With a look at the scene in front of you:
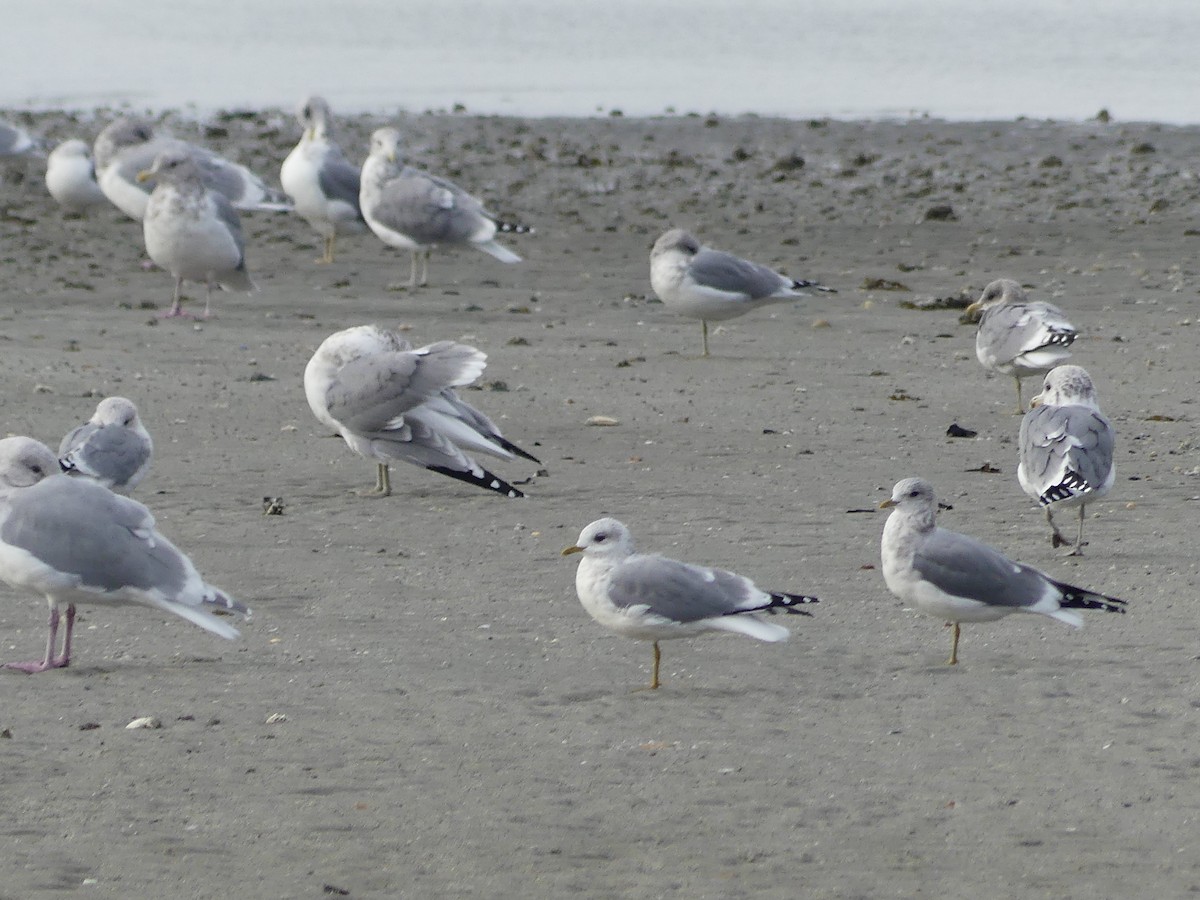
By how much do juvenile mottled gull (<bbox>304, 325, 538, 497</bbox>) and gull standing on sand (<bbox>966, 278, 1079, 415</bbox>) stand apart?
9.05 feet

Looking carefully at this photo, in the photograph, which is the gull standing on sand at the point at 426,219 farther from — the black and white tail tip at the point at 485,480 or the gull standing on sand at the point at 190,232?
the black and white tail tip at the point at 485,480

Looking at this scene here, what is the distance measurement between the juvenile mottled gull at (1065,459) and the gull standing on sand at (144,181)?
10135mm

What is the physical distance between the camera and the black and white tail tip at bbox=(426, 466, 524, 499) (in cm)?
830

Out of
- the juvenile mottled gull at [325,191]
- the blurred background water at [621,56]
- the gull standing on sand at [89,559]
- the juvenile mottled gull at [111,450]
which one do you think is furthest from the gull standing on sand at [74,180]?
the gull standing on sand at [89,559]

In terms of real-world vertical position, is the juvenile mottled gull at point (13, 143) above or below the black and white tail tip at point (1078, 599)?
below

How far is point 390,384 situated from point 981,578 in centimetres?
350

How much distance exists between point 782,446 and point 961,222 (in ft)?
27.0

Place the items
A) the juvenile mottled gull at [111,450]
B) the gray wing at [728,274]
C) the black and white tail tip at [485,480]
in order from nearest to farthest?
the juvenile mottled gull at [111,450], the black and white tail tip at [485,480], the gray wing at [728,274]

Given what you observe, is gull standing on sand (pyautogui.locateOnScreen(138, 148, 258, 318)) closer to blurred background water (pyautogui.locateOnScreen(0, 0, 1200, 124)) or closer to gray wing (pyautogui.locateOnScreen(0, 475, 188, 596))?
gray wing (pyautogui.locateOnScreen(0, 475, 188, 596))

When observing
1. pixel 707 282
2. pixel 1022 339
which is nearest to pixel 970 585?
pixel 1022 339

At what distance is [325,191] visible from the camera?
54.5 feet

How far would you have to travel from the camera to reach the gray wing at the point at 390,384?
866 centimetres

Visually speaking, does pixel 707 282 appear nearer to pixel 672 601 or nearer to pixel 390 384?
pixel 390 384

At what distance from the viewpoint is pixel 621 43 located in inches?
1615
